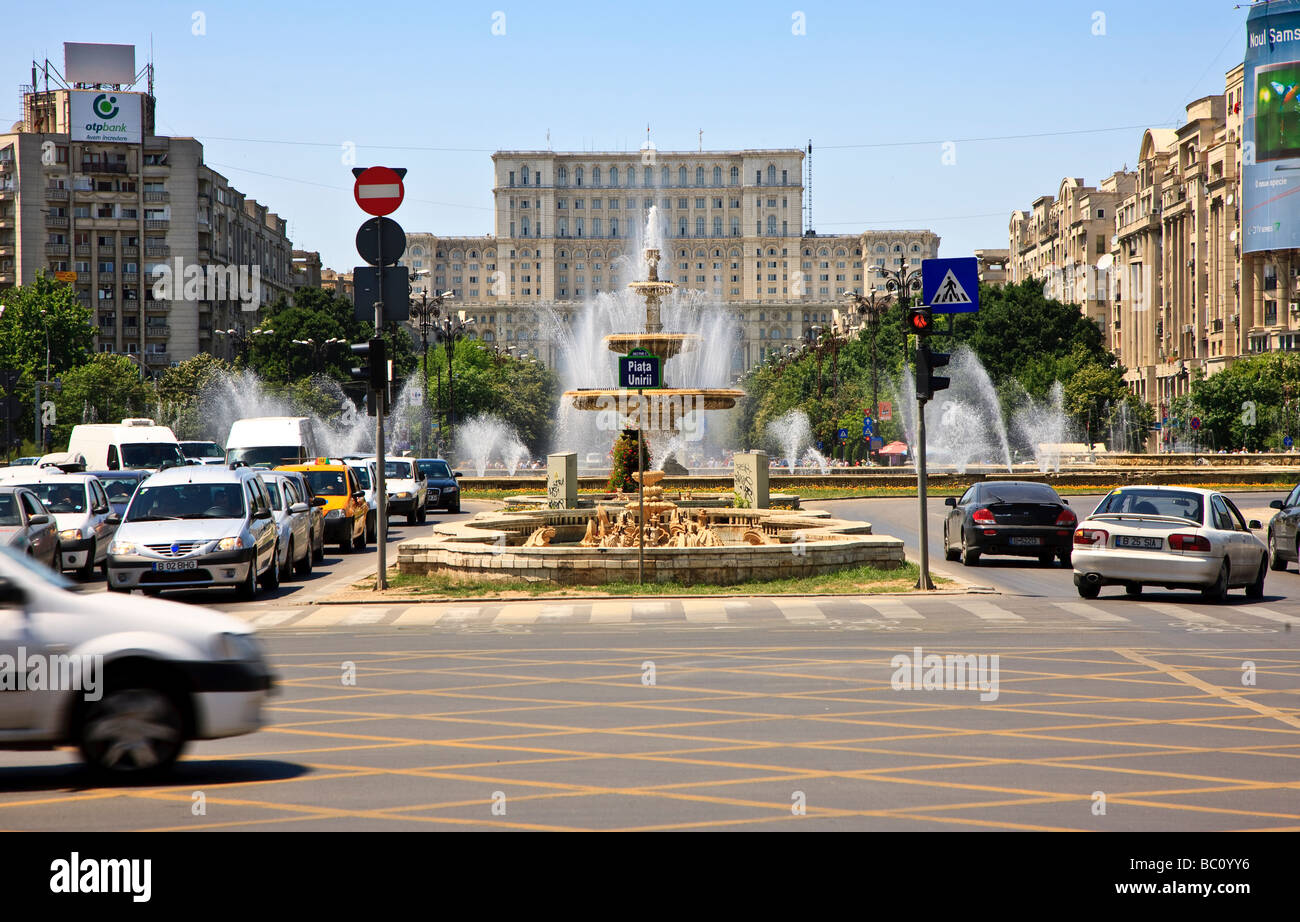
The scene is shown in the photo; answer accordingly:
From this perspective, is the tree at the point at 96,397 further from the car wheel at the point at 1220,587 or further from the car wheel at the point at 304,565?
the car wheel at the point at 1220,587

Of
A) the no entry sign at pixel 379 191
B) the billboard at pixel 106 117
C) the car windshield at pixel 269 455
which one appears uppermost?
the billboard at pixel 106 117

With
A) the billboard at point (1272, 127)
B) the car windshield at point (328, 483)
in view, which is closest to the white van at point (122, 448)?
the car windshield at point (328, 483)

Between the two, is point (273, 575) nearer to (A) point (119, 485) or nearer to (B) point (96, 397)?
(A) point (119, 485)

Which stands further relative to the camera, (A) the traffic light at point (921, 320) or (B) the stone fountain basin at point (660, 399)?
(B) the stone fountain basin at point (660, 399)

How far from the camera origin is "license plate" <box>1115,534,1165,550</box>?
17359 millimetres

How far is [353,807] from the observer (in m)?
6.99

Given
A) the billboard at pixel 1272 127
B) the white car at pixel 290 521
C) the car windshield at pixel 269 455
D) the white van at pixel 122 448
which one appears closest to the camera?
the white car at pixel 290 521

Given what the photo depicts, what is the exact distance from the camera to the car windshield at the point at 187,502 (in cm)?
1872

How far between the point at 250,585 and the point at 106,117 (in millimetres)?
93349

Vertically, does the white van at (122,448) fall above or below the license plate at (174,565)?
above

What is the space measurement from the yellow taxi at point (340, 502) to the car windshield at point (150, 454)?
8714 mm

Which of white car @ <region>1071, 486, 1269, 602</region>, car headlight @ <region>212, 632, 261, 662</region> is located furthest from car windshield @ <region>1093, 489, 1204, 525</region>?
car headlight @ <region>212, 632, 261, 662</region>

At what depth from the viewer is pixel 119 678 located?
7.41 metres

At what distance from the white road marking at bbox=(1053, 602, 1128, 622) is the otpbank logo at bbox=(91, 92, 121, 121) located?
322 ft
